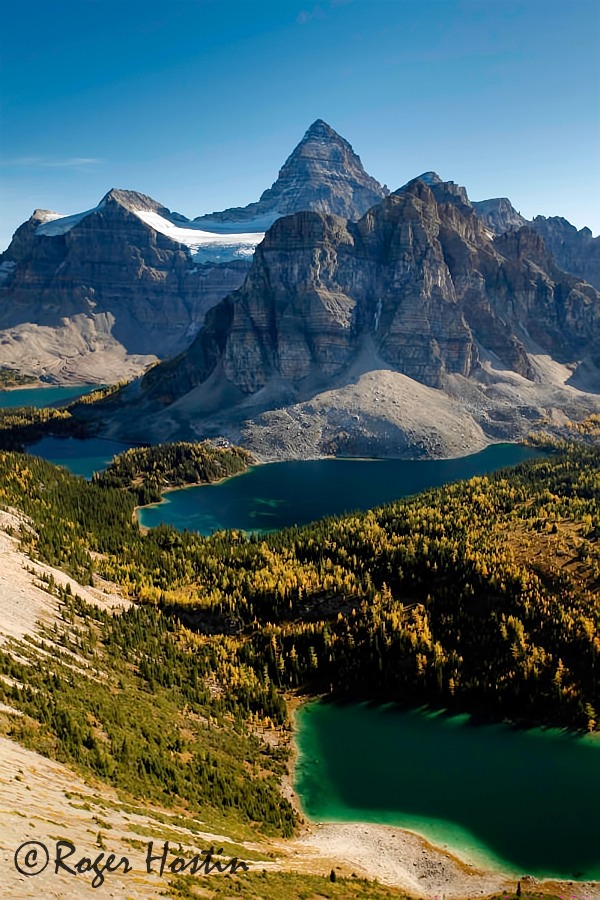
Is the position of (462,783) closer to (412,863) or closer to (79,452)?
(412,863)

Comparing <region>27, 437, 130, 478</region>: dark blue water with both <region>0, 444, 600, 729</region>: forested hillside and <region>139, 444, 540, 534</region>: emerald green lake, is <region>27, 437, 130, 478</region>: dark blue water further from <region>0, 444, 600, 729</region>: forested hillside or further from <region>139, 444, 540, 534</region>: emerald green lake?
<region>0, 444, 600, 729</region>: forested hillside

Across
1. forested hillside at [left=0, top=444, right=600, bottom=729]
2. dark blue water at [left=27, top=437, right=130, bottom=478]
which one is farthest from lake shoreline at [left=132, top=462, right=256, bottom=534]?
dark blue water at [left=27, top=437, right=130, bottom=478]

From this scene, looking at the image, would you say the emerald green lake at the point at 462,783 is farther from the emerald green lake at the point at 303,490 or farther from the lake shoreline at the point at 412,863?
the emerald green lake at the point at 303,490

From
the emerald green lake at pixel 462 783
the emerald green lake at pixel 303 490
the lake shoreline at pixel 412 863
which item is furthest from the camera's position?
the emerald green lake at pixel 303 490

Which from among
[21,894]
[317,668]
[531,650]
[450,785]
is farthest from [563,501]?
[21,894]

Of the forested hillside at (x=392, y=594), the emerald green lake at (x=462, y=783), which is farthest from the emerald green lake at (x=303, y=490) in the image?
the emerald green lake at (x=462, y=783)

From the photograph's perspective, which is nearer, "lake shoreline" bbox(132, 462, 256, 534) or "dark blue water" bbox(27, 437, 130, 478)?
"lake shoreline" bbox(132, 462, 256, 534)

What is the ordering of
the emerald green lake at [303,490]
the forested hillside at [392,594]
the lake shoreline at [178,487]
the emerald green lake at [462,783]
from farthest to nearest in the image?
1. the lake shoreline at [178,487]
2. the emerald green lake at [303,490]
3. the forested hillside at [392,594]
4. the emerald green lake at [462,783]

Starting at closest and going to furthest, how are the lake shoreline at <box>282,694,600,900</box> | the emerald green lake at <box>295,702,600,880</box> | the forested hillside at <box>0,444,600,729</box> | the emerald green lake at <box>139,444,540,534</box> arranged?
the lake shoreline at <box>282,694,600,900</box>, the emerald green lake at <box>295,702,600,880</box>, the forested hillside at <box>0,444,600,729</box>, the emerald green lake at <box>139,444,540,534</box>
